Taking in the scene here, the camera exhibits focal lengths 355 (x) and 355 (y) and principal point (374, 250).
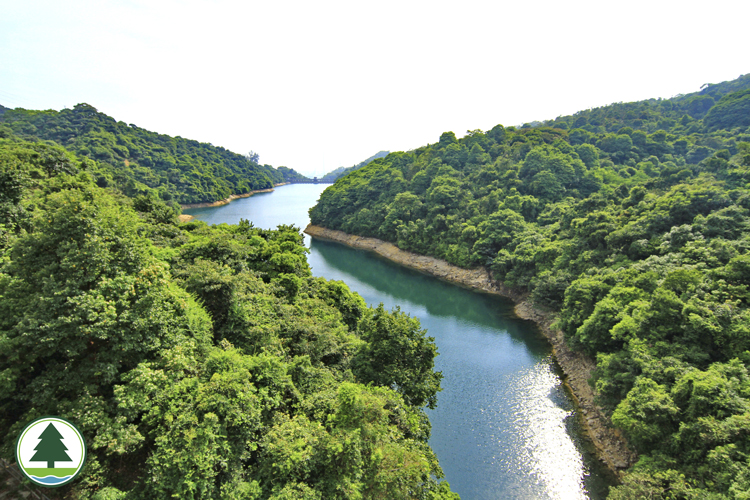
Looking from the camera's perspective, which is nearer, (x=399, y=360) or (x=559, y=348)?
(x=399, y=360)

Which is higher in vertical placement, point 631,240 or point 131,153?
point 131,153

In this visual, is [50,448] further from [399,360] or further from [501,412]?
[501,412]

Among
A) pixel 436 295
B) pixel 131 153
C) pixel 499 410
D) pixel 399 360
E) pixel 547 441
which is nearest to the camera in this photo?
pixel 399 360

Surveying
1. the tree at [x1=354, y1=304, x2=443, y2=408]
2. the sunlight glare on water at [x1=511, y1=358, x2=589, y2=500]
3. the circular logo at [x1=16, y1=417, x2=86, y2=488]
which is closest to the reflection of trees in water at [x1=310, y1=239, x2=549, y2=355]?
the sunlight glare on water at [x1=511, y1=358, x2=589, y2=500]

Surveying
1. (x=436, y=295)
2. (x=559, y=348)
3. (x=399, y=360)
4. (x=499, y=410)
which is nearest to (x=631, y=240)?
(x=559, y=348)

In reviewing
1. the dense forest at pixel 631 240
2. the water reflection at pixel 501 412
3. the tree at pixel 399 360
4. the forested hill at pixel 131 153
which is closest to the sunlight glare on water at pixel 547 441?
the water reflection at pixel 501 412

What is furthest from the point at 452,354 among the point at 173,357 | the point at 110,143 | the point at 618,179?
the point at 110,143
